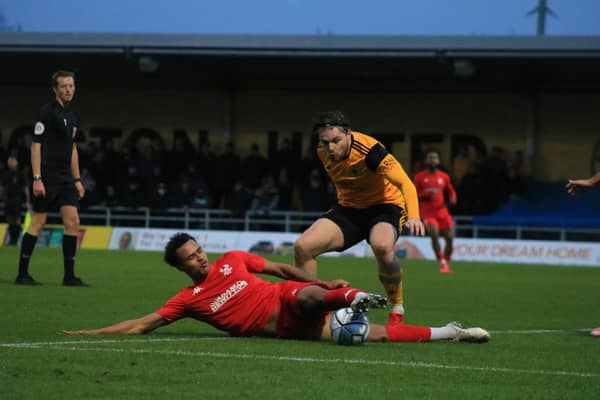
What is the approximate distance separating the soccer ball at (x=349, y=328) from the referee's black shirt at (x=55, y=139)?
6.26m

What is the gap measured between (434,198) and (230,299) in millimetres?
14490

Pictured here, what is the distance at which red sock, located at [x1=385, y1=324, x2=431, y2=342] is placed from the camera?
9.40 m

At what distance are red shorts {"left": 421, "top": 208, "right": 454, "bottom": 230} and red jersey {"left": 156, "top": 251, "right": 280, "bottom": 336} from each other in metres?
14.0

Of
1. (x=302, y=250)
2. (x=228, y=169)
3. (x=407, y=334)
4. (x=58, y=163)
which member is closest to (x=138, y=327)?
(x=302, y=250)

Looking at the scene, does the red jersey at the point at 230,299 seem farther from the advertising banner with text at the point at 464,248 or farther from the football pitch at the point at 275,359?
the advertising banner with text at the point at 464,248

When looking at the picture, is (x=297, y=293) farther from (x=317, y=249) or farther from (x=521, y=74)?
(x=521, y=74)

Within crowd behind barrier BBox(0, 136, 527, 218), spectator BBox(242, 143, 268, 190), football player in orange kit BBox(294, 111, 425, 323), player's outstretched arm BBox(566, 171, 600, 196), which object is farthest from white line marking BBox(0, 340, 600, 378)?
spectator BBox(242, 143, 268, 190)

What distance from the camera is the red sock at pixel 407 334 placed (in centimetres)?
940

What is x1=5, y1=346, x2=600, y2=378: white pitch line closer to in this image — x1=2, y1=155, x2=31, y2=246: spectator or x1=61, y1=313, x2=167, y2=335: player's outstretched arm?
x1=61, y1=313, x2=167, y2=335: player's outstretched arm

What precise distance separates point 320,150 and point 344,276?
370 inches

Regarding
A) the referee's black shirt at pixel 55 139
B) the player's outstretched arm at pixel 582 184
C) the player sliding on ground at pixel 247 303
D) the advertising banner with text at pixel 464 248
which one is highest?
the referee's black shirt at pixel 55 139

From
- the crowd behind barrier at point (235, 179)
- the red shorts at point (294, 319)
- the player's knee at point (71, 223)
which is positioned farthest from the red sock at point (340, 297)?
the crowd behind barrier at point (235, 179)

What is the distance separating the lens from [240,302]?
9.34m

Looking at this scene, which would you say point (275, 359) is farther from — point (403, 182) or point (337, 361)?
point (403, 182)
